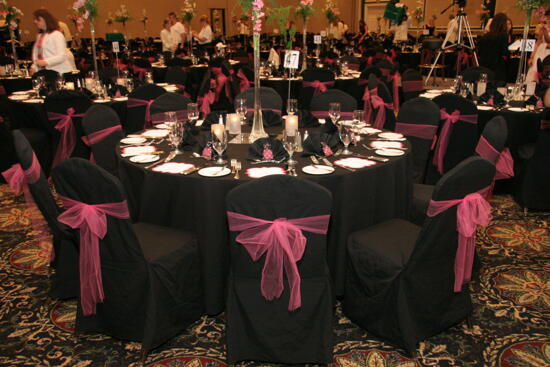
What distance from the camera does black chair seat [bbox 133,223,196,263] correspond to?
233 centimetres

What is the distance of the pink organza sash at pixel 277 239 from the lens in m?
1.90

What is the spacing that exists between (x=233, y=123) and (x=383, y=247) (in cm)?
147

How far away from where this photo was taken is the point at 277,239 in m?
1.91

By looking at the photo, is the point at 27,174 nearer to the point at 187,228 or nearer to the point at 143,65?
the point at 187,228

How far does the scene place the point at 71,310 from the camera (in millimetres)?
2787

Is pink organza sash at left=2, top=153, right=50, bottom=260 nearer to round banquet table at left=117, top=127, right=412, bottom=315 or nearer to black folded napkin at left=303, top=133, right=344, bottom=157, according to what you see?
round banquet table at left=117, top=127, right=412, bottom=315

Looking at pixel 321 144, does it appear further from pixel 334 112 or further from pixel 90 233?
pixel 90 233

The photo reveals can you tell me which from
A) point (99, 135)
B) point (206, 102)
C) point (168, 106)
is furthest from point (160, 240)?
point (206, 102)

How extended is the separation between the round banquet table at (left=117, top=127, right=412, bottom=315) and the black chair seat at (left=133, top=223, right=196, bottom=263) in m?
0.05

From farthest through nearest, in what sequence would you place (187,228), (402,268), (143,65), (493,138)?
(143,65) < (493,138) < (187,228) < (402,268)

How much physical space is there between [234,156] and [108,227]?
0.92m

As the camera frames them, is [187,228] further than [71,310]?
No

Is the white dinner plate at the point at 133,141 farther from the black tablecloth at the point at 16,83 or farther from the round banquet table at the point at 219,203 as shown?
the black tablecloth at the point at 16,83

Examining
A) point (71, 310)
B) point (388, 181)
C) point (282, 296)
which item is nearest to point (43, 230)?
point (71, 310)
